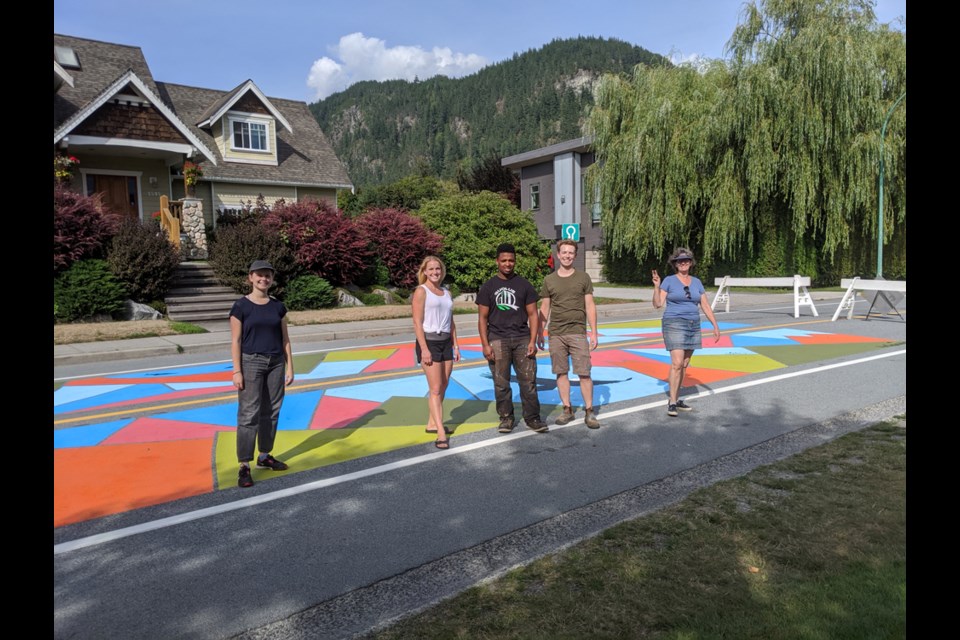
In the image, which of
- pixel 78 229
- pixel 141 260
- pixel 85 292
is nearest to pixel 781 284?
pixel 141 260

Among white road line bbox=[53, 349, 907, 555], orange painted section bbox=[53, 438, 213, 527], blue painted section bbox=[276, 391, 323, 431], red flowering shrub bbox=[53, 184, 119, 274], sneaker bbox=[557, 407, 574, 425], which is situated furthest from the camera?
red flowering shrub bbox=[53, 184, 119, 274]

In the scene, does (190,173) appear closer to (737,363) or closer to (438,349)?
(737,363)

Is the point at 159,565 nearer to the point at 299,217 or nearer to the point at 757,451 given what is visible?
the point at 757,451

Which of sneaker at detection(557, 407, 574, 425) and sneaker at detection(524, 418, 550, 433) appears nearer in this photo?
sneaker at detection(524, 418, 550, 433)

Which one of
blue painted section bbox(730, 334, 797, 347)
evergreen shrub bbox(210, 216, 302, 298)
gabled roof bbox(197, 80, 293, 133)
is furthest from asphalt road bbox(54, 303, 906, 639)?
gabled roof bbox(197, 80, 293, 133)

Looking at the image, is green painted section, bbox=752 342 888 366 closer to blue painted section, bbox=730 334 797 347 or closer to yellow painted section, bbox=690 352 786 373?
yellow painted section, bbox=690 352 786 373

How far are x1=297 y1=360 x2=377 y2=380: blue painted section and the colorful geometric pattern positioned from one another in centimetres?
3

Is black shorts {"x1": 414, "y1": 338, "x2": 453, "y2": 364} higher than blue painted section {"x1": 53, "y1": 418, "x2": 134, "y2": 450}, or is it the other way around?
black shorts {"x1": 414, "y1": 338, "x2": 453, "y2": 364}

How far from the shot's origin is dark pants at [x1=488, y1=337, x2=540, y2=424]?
21.8 feet

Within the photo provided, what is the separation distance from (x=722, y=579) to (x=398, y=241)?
806 inches

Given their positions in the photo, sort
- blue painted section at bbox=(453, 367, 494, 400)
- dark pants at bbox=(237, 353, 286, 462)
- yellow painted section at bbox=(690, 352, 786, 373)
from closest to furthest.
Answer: dark pants at bbox=(237, 353, 286, 462), blue painted section at bbox=(453, 367, 494, 400), yellow painted section at bbox=(690, 352, 786, 373)

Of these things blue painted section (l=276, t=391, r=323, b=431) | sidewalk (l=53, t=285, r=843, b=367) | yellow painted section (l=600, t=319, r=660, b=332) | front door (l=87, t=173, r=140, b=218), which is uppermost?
front door (l=87, t=173, r=140, b=218)

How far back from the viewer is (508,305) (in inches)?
262
